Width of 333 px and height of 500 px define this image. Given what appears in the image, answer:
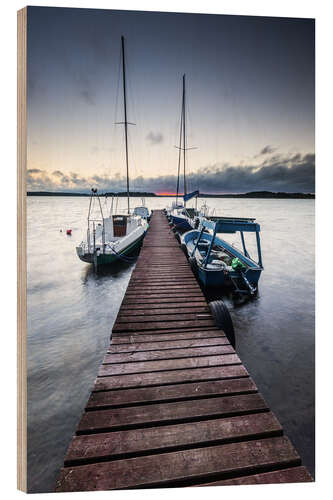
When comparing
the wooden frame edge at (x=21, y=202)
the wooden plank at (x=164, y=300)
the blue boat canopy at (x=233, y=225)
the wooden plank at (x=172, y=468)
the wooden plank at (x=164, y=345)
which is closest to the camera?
the wooden plank at (x=172, y=468)

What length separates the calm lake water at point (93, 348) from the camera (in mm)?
2160

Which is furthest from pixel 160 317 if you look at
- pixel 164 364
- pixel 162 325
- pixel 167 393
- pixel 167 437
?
pixel 167 437

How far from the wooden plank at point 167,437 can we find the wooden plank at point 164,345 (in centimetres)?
74

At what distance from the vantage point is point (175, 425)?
1.27 metres

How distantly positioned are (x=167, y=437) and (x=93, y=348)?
2634 millimetres

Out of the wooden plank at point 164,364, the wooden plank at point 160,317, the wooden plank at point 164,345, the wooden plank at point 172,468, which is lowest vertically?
the wooden plank at point 172,468

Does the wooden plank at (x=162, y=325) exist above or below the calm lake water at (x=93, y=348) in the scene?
above

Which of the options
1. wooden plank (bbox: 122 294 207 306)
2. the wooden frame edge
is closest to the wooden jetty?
the wooden frame edge

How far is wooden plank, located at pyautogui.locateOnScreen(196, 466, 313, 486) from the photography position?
3.52 ft

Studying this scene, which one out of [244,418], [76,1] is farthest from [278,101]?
[244,418]

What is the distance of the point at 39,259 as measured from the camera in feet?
29.2

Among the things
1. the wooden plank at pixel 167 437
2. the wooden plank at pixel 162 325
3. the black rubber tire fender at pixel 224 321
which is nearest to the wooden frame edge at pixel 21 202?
the wooden plank at pixel 167 437

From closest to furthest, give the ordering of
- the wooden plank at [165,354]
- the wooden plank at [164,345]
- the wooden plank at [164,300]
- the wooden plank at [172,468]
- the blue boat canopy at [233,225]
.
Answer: the wooden plank at [172,468]
the wooden plank at [165,354]
the wooden plank at [164,345]
the wooden plank at [164,300]
the blue boat canopy at [233,225]

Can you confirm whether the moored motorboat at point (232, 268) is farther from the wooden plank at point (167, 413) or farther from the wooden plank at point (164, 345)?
the wooden plank at point (167, 413)
